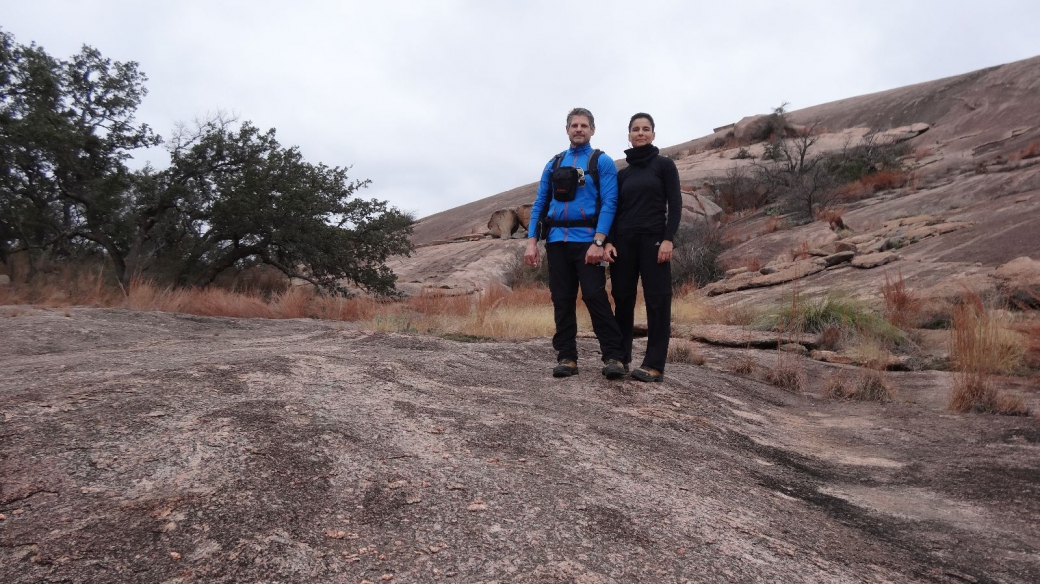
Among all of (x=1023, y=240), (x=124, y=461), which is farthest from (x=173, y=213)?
(x=1023, y=240)

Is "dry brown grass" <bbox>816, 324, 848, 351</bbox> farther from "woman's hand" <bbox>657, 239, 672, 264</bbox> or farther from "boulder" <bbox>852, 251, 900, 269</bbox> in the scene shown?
"boulder" <bbox>852, 251, 900, 269</bbox>

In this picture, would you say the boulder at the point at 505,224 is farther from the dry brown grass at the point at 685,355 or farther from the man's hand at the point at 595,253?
the man's hand at the point at 595,253

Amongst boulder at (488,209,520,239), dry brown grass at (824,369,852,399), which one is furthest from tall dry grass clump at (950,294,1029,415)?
boulder at (488,209,520,239)

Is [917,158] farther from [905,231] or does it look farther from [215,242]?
[215,242]

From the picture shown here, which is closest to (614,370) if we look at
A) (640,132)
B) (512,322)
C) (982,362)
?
(640,132)

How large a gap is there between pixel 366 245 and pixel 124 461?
12013mm

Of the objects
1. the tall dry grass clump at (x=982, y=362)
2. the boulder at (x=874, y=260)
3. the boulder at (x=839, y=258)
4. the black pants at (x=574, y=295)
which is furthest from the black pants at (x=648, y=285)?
the boulder at (x=839, y=258)

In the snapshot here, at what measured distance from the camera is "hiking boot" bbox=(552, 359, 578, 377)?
448 cm

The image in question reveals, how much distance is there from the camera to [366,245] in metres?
13.8

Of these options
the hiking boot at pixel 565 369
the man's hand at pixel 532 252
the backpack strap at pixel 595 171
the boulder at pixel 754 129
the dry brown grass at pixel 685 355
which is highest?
the boulder at pixel 754 129

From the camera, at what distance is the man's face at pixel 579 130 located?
172 inches

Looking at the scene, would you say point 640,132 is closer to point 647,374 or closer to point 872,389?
point 647,374

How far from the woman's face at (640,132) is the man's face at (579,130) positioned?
292 mm

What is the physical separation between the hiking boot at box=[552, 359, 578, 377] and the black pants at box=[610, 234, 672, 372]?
0.35 metres
